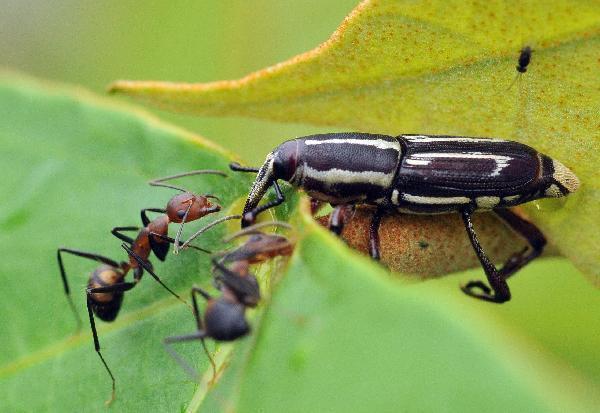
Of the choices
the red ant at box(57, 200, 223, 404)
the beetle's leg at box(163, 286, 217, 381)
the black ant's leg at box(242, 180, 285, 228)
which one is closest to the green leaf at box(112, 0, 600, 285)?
the black ant's leg at box(242, 180, 285, 228)

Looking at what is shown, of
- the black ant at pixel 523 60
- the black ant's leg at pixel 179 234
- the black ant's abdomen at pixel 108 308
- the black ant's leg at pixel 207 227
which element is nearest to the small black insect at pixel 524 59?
the black ant at pixel 523 60

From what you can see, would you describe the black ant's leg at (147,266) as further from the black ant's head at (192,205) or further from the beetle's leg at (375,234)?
the beetle's leg at (375,234)

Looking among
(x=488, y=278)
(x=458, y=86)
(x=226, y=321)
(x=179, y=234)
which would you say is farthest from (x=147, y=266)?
(x=458, y=86)

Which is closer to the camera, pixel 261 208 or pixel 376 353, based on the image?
pixel 376 353

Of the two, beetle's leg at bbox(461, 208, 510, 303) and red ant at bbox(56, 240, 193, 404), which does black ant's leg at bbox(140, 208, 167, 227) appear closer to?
red ant at bbox(56, 240, 193, 404)

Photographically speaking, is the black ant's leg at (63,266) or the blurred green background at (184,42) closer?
the black ant's leg at (63,266)

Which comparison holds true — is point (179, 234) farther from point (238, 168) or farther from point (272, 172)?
point (272, 172)

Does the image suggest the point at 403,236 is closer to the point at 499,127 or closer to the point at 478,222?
the point at 478,222
